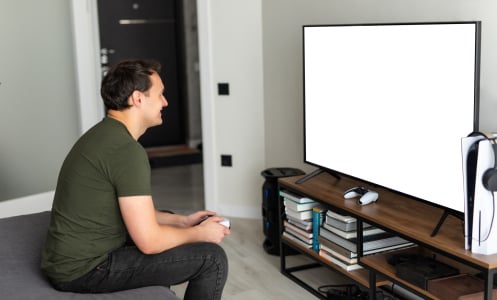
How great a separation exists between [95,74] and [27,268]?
270 cm

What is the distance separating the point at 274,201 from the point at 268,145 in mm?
734

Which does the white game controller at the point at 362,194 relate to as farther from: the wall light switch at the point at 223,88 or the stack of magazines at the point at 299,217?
the wall light switch at the point at 223,88

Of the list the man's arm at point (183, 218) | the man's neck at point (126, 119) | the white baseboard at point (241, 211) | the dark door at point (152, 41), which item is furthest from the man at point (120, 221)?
the dark door at point (152, 41)

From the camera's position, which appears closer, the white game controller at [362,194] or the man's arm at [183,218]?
A: the man's arm at [183,218]

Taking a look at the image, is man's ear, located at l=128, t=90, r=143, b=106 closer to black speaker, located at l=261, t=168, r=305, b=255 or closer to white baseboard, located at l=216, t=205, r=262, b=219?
black speaker, located at l=261, t=168, r=305, b=255

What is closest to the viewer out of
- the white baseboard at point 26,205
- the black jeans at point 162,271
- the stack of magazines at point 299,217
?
the black jeans at point 162,271

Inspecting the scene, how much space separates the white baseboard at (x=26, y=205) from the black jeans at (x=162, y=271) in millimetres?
2466

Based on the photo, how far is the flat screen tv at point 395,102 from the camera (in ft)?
9.34

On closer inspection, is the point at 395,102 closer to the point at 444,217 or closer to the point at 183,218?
the point at 444,217

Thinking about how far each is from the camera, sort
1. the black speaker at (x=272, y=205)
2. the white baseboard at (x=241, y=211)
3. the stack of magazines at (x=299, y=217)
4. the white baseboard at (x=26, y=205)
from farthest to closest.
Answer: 1. the white baseboard at (x=241, y=211)
2. the white baseboard at (x=26, y=205)
3. the black speaker at (x=272, y=205)
4. the stack of magazines at (x=299, y=217)

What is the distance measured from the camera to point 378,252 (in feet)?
10.9

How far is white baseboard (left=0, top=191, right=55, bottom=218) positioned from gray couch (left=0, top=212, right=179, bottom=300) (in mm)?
1719

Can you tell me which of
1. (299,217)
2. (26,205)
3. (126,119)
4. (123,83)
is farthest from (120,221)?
(26,205)

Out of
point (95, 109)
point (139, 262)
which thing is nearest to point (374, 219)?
point (139, 262)
